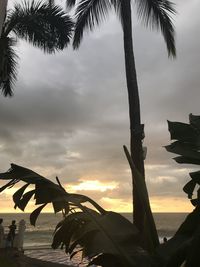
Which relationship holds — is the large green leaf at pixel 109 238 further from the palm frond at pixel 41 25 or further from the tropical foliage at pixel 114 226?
the palm frond at pixel 41 25

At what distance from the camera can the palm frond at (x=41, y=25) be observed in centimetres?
1580

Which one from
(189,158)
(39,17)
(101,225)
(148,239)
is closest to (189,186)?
(189,158)

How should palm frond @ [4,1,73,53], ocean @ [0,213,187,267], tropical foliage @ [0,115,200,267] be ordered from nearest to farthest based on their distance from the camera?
tropical foliage @ [0,115,200,267]
palm frond @ [4,1,73,53]
ocean @ [0,213,187,267]

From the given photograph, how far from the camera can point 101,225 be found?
13.5ft

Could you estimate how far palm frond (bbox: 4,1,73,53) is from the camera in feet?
51.8

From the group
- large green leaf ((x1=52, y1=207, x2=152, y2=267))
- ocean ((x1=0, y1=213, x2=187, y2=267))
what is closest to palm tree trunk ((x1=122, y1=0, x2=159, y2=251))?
ocean ((x1=0, y1=213, x2=187, y2=267))

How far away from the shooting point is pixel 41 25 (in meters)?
15.9

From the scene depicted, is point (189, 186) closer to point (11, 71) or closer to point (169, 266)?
point (169, 266)

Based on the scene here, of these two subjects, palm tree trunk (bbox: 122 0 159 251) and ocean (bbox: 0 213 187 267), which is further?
ocean (bbox: 0 213 187 267)

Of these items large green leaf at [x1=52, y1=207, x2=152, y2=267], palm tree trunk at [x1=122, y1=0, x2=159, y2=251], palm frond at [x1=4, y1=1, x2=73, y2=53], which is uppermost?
palm frond at [x1=4, y1=1, x2=73, y2=53]

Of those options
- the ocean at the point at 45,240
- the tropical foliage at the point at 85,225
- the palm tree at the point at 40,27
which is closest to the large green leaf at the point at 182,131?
the tropical foliage at the point at 85,225

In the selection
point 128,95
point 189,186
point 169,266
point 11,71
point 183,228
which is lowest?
point 169,266

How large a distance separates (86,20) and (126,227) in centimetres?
1124

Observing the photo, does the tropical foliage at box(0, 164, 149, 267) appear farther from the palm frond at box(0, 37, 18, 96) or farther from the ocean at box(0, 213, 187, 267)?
the palm frond at box(0, 37, 18, 96)
